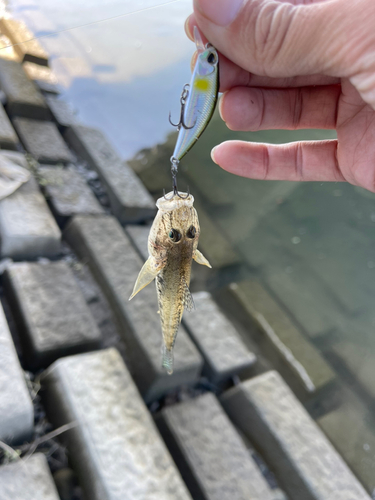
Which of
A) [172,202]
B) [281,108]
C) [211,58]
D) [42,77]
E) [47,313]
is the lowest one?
[47,313]

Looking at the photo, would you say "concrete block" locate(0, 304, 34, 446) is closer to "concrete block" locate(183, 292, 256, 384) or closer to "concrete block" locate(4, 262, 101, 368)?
"concrete block" locate(4, 262, 101, 368)

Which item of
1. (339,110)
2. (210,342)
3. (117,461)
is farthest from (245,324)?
(339,110)

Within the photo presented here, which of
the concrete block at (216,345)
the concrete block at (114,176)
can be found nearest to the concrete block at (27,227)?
the concrete block at (114,176)

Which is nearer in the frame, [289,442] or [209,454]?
[209,454]

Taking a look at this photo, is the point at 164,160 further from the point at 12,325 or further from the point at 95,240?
the point at 12,325

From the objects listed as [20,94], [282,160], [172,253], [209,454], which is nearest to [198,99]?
[172,253]

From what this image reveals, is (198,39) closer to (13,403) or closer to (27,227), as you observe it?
(13,403)
